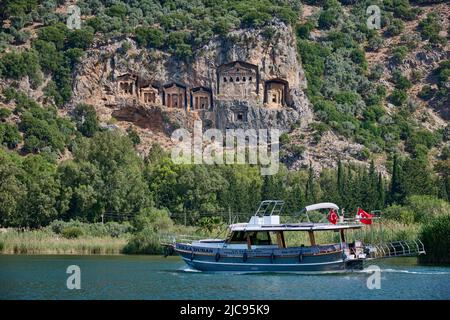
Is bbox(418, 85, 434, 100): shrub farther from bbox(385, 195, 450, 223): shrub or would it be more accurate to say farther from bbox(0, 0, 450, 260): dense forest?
bbox(385, 195, 450, 223): shrub

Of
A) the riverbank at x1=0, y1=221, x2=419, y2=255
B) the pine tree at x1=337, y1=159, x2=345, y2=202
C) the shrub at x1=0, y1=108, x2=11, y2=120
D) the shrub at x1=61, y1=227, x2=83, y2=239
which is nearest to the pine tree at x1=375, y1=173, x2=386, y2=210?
the pine tree at x1=337, y1=159, x2=345, y2=202

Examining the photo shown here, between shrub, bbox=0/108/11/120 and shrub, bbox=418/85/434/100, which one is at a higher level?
shrub, bbox=418/85/434/100

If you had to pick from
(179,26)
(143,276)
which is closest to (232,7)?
(179,26)

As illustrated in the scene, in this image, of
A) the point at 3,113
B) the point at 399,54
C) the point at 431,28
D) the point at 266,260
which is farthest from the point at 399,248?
the point at 431,28

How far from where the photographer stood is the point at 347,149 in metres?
144

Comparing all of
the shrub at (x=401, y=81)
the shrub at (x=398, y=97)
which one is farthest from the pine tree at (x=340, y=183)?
the shrub at (x=401, y=81)

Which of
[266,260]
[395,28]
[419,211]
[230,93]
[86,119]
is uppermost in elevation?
[395,28]

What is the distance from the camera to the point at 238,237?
2803 inches

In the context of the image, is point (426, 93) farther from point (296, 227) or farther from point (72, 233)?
point (296, 227)

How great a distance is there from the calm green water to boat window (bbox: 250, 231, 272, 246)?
2.13m

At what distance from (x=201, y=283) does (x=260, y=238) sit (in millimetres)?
7441

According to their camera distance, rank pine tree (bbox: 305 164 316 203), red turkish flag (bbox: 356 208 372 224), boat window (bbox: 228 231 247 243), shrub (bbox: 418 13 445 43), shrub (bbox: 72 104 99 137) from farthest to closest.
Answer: shrub (bbox: 418 13 445 43) < shrub (bbox: 72 104 99 137) < pine tree (bbox: 305 164 316 203) < boat window (bbox: 228 231 247 243) < red turkish flag (bbox: 356 208 372 224)

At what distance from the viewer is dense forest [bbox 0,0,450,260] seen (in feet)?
356

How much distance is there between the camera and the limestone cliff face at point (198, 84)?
482 ft
